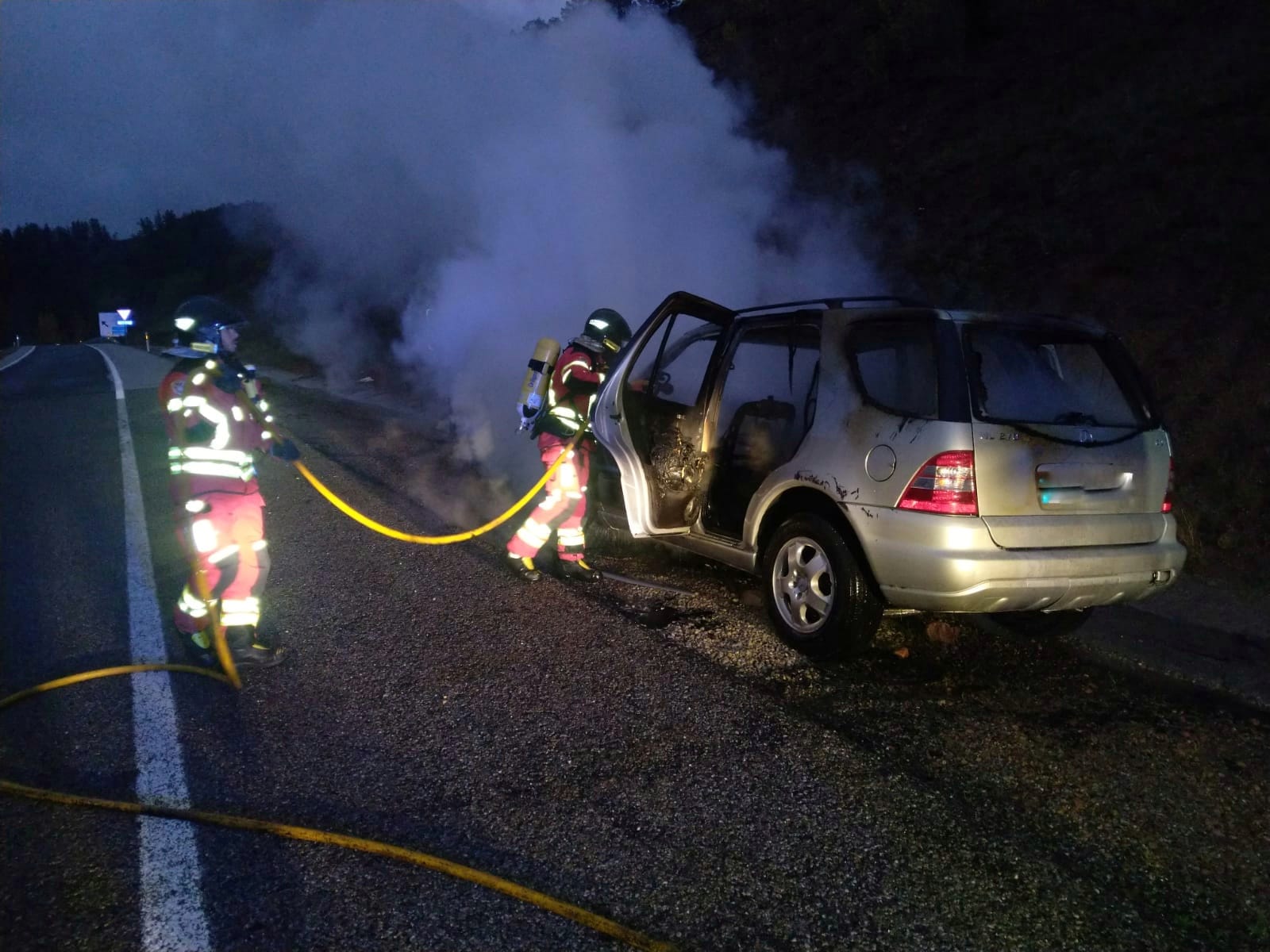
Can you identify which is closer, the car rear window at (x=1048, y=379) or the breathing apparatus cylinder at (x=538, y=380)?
the car rear window at (x=1048, y=379)

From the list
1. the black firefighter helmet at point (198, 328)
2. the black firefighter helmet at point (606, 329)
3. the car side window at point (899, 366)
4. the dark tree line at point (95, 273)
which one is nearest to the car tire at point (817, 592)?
the car side window at point (899, 366)

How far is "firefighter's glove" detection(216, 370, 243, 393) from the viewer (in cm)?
387

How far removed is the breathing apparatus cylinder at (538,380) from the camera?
529 centimetres

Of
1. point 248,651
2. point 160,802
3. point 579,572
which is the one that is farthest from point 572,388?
point 160,802

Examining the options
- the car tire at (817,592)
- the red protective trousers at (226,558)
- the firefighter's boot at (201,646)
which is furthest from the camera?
the firefighter's boot at (201,646)

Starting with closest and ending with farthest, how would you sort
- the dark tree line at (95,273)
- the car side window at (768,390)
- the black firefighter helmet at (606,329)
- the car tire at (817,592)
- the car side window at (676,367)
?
the car tire at (817,592) < the car side window at (768,390) < the car side window at (676,367) < the black firefighter helmet at (606,329) < the dark tree line at (95,273)

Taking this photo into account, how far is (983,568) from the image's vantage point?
3.36 metres

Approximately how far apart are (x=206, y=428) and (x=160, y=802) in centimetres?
164

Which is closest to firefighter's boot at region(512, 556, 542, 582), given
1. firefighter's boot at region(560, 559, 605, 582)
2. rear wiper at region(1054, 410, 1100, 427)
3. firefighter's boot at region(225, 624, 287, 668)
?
firefighter's boot at region(560, 559, 605, 582)

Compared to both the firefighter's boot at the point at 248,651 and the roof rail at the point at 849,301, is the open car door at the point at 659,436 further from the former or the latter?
the firefighter's boot at the point at 248,651

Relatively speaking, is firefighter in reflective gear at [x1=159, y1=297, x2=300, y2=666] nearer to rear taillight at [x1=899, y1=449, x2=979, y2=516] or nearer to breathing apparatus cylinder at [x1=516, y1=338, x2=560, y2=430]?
breathing apparatus cylinder at [x1=516, y1=338, x2=560, y2=430]

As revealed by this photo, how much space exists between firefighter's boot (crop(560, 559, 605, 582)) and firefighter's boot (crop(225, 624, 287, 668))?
178cm

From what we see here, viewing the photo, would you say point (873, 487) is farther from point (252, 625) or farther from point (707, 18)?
point (707, 18)

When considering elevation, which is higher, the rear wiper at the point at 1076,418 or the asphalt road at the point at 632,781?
the rear wiper at the point at 1076,418
